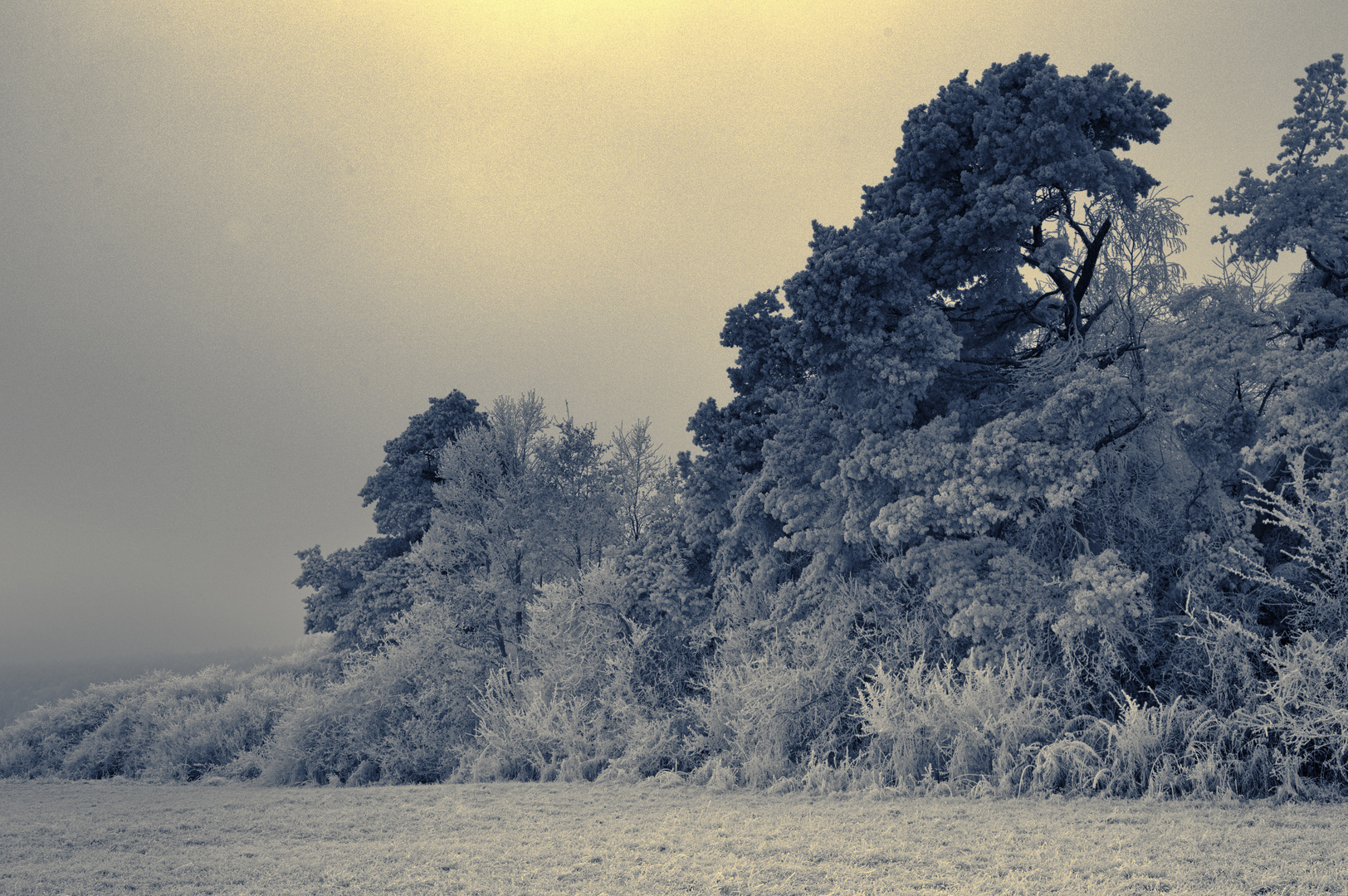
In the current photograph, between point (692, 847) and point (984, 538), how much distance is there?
25.9 feet

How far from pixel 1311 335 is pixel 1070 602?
18.8 ft

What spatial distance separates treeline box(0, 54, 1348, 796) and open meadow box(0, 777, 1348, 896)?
1.71 metres

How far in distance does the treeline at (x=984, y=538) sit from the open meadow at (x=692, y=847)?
1709 millimetres

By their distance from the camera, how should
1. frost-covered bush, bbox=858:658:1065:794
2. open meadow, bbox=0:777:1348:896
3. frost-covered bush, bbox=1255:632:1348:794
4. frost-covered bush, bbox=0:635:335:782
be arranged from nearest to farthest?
open meadow, bbox=0:777:1348:896 → frost-covered bush, bbox=1255:632:1348:794 → frost-covered bush, bbox=858:658:1065:794 → frost-covered bush, bbox=0:635:335:782

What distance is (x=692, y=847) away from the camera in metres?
7.97

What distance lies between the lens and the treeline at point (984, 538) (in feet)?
37.2

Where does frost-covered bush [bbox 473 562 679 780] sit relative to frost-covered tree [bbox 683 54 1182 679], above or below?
below

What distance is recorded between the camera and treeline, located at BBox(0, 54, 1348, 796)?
11344 mm

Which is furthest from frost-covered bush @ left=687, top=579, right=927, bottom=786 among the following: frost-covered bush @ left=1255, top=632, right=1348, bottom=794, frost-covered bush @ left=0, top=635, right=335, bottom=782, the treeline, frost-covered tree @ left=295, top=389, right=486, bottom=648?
frost-covered tree @ left=295, top=389, right=486, bottom=648

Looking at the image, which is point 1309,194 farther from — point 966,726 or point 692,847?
point 692,847

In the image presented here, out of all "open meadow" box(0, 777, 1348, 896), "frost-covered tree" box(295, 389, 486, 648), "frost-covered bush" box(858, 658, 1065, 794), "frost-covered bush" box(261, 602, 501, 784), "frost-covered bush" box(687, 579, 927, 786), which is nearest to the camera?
"open meadow" box(0, 777, 1348, 896)

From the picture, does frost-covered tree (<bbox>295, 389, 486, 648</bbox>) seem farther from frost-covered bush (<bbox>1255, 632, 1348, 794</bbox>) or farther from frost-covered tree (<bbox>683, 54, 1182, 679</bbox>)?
frost-covered bush (<bbox>1255, 632, 1348, 794</bbox>)

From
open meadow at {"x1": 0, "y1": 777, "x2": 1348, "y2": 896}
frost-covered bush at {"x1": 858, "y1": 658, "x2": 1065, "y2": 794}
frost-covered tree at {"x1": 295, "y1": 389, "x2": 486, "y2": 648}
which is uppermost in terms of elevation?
frost-covered tree at {"x1": 295, "y1": 389, "x2": 486, "y2": 648}

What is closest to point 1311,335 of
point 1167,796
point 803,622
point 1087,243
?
point 1087,243
